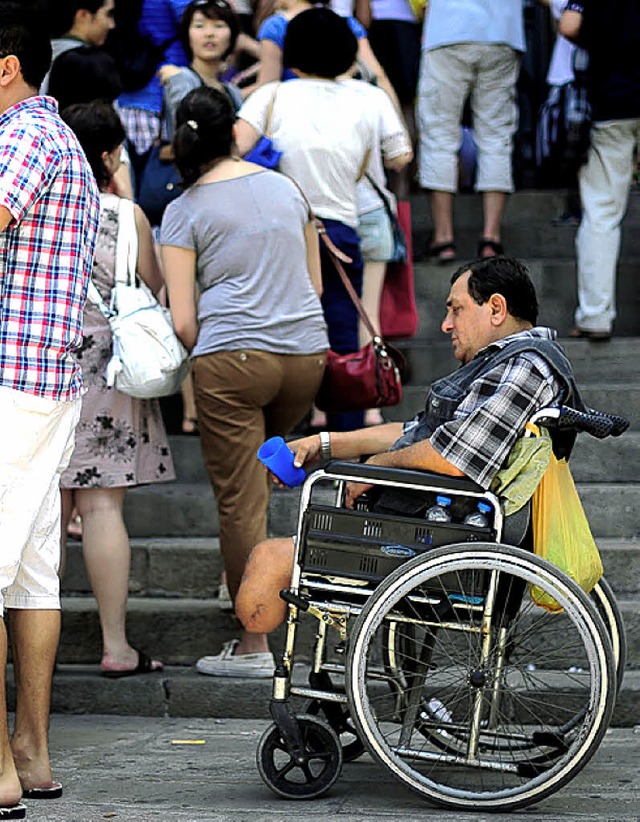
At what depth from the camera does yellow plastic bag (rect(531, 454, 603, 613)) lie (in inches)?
161

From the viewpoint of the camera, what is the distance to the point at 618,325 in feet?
24.4

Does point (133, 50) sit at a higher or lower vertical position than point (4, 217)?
lower

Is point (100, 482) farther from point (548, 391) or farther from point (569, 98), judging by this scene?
point (569, 98)

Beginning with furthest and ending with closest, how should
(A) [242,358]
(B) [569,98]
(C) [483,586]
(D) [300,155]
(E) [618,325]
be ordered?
1. (E) [618,325]
2. (B) [569,98]
3. (D) [300,155]
4. (A) [242,358]
5. (C) [483,586]

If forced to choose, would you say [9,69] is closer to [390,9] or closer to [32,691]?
[32,691]

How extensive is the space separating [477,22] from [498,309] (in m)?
3.53

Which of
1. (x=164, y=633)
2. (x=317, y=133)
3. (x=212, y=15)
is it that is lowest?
(x=164, y=633)

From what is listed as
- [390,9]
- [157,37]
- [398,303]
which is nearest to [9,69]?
[398,303]

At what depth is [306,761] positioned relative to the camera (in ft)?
13.5

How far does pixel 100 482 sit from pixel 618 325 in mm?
3118

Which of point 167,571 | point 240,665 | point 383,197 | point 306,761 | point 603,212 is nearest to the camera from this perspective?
point 306,761

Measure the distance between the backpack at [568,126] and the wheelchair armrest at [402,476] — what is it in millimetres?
3155

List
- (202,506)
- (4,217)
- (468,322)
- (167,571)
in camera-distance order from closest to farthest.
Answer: (4,217)
(468,322)
(167,571)
(202,506)

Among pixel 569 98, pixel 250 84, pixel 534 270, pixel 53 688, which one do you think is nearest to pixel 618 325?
pixel 534 270
